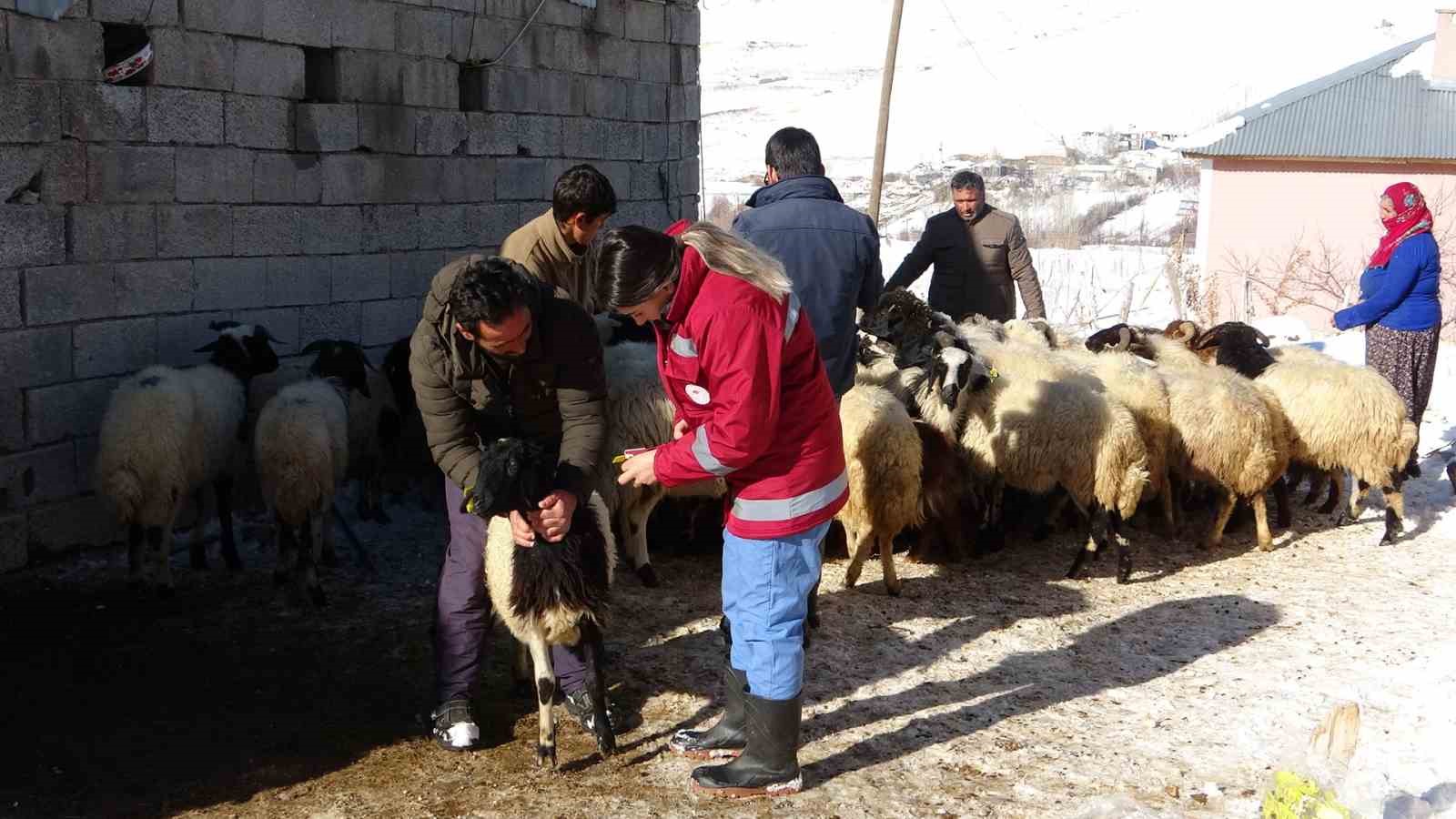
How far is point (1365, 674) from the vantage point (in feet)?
19.1

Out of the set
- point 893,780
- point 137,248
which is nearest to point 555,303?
point 893,780

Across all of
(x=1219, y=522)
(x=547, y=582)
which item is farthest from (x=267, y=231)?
(x=1219, y=522)

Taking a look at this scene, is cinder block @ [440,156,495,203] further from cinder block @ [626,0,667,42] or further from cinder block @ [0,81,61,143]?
cinder block @ [0,81,61,143]

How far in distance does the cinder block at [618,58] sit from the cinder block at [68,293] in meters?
4.68

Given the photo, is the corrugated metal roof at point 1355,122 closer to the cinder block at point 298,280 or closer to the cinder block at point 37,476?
the cinder block at point 298,280

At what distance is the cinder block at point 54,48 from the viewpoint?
21.3 feet

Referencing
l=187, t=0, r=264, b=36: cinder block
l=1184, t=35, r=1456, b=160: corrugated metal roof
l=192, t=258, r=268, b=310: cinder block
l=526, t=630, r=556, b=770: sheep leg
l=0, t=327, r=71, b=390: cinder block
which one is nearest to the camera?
l=526, t=630, r=556, b=770: sheep leg

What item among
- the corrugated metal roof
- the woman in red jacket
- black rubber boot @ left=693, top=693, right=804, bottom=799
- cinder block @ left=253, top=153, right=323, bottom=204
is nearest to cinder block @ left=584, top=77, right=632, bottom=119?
cinder block @ left=253, top=153, right=323, bottom=204

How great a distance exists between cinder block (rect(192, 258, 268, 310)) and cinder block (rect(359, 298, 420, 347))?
2.73ft

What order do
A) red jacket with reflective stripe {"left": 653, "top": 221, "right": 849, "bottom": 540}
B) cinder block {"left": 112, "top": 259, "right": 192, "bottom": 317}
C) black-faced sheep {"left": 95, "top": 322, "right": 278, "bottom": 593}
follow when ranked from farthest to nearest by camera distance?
cinder block {"left": 112, "top": 259, "right": 192, "bottom": 317} → black-faced sheep {"left": 95, "top": 322, "right": 278, "bottom": 593} → red jacket with reflective stripe {"left": 653, "top": 221, "right": 849, "bottom": 540}

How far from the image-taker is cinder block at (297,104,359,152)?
26.6ft

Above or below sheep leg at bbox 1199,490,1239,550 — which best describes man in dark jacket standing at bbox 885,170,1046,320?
above

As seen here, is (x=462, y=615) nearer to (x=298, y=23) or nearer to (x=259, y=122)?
(x=259, y=122)

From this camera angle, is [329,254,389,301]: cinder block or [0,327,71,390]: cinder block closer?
[0,327,71,390]: cinder block
